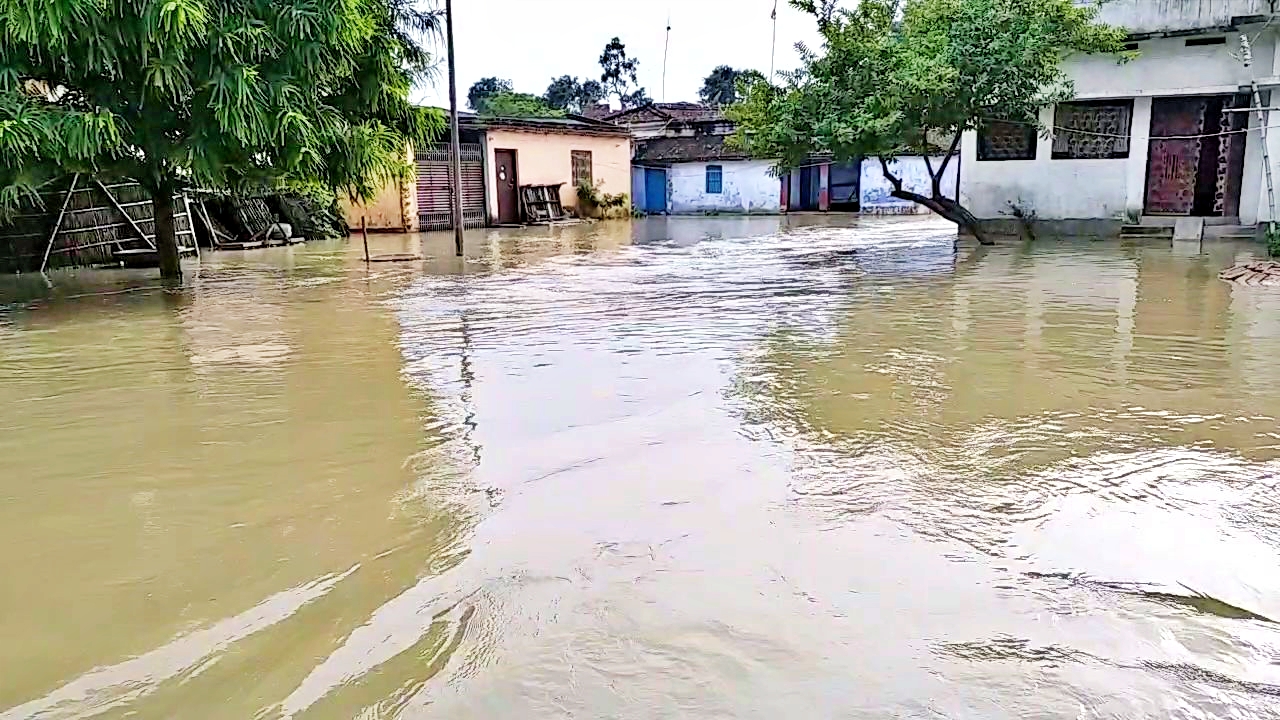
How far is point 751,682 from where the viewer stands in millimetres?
2654

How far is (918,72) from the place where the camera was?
13016mm

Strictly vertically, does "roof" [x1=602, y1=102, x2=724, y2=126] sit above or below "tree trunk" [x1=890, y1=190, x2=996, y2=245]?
above

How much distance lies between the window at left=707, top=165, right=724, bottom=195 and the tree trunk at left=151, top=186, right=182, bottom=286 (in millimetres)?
23058

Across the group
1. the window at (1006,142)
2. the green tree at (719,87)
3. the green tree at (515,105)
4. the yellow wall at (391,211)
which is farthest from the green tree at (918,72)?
the green tree at (719,87)

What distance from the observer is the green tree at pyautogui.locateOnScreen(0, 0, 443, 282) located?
8.17 m

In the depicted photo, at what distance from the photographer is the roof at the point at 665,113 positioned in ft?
117

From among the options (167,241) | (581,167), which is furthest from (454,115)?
(581,167)

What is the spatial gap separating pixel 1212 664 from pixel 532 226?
78.0ft

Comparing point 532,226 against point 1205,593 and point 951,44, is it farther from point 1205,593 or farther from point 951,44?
point 1205,593

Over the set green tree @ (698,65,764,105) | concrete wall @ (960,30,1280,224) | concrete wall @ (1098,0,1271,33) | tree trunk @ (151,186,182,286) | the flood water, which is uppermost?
green tree @ (698,65,764,105)

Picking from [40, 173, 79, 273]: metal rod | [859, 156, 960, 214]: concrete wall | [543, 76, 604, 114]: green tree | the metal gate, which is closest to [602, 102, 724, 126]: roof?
[859, 156, 960, 214]: concrete wall

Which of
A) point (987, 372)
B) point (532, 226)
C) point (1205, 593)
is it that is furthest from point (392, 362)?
point (532, 226)

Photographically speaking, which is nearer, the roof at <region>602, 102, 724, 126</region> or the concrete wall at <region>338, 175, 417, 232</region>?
the concrete wall at <region>338, 175, 417, 232</region>

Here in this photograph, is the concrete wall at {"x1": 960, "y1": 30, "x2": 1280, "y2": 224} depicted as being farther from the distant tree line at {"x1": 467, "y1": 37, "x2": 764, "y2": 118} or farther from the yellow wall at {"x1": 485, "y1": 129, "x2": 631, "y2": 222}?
the distant tree line at {"x1": 467, "y1": 37, "x2": 764, "y2": 118}
